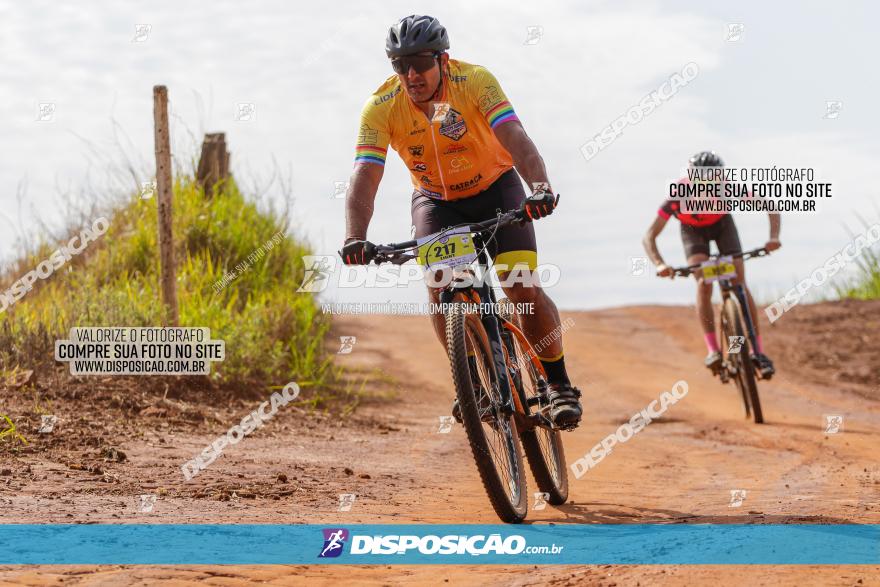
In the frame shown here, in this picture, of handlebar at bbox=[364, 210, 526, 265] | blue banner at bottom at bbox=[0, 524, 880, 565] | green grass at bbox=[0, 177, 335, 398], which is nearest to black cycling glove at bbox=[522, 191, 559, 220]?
handlebar at bbox=[364, 210, 526, 265]

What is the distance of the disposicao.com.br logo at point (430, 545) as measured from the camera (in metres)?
5.01

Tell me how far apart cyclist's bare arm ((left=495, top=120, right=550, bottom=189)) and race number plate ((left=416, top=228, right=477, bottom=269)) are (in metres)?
0.61

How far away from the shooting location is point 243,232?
14.0 metres

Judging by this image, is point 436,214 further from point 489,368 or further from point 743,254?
point 743,254

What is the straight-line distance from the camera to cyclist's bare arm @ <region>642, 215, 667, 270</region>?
11.2 metres

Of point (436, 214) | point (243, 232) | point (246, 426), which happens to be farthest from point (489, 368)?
point (243, 232)

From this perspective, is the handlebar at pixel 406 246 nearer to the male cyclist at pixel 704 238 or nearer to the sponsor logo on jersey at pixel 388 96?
the sponsor logo on jersey at pixel 388 96

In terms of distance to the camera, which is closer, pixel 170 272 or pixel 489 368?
pixel 489 368

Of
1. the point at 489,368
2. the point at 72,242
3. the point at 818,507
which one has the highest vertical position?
the point at 72,242

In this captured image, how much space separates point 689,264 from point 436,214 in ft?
18.6

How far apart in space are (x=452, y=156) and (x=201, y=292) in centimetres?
691

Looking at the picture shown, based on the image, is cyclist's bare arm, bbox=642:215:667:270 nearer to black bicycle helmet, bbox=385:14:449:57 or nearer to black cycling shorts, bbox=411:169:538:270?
black cycling shorts, bbox=411:169:538:270

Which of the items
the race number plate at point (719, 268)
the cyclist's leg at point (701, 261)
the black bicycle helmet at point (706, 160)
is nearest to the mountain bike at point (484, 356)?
the race number plate at point (719, 268)

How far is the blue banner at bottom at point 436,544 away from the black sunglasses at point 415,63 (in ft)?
8.19
